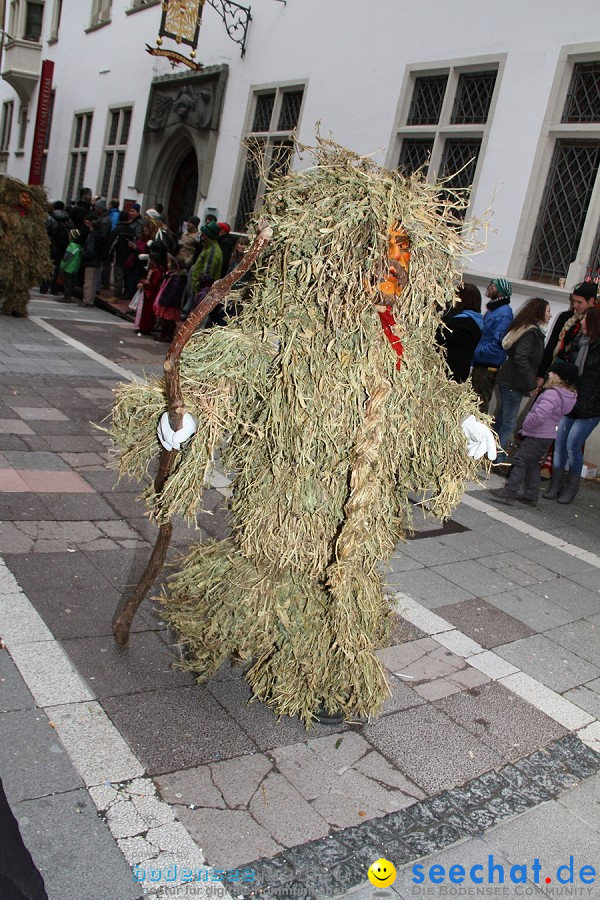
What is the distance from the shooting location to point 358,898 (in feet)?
8.05

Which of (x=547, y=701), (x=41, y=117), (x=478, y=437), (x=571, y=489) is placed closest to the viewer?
(x=478, y=437)

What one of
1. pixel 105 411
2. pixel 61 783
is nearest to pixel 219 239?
pixel 105 411

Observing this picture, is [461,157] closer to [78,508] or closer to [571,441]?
[571,441]

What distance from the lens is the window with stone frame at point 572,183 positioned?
8.57 m

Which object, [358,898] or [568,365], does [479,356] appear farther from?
[358,898]

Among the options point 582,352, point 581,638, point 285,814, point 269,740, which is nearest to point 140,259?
point 582,352

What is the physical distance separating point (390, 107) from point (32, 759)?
10442 millimetres

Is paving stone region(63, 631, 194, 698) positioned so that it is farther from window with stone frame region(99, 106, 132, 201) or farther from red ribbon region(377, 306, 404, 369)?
window with stone frame region(99, 106, 132, 201)

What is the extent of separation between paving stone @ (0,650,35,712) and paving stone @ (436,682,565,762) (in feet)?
6.01

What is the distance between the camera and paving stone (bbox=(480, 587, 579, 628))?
4758mm

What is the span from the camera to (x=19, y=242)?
38.0ft

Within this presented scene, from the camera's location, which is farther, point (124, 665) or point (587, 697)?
point (587, 697)

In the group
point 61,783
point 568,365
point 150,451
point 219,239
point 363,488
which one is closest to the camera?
point 61,783

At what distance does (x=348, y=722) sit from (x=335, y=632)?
1.83ft
